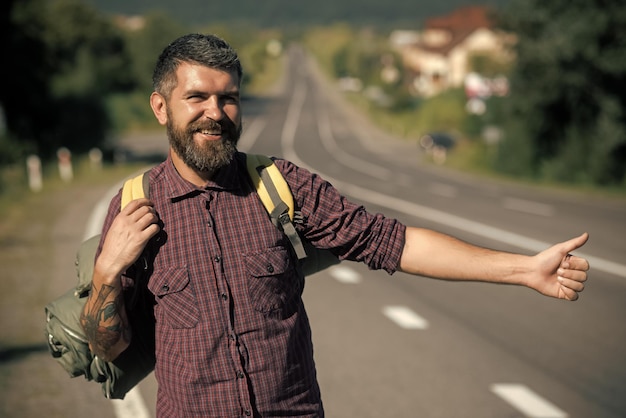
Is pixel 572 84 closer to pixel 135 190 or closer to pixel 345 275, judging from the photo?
pixel 345 275

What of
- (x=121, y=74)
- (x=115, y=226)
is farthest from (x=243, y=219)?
(x=121, y=74)

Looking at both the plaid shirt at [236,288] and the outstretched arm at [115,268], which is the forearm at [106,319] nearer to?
the outstretched arm at [115,268]

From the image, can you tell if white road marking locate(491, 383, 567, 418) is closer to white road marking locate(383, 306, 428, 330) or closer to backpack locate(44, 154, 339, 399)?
white road marking locate(383, 306, 428, 330)

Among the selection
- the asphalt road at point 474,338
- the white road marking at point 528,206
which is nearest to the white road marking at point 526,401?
the asphalt road at point 474,338

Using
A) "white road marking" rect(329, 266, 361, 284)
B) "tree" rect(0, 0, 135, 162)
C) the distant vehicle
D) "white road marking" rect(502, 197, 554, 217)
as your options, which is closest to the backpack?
"white road marking" rect(329, 266, 361, 284)

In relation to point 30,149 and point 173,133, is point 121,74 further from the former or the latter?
point 173,133

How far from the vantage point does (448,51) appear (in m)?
109

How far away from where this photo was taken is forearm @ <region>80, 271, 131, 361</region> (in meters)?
2.49

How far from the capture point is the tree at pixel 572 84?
2509 cm

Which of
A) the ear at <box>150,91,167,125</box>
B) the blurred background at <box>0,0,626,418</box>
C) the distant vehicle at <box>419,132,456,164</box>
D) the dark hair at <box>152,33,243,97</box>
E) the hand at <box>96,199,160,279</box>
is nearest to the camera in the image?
the hand at <box>96,199,160,279</box>

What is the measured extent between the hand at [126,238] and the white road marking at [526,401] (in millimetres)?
3826

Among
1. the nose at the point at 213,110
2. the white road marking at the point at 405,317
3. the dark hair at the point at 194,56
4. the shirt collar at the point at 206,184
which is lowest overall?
the white road marking at the point at 405,317

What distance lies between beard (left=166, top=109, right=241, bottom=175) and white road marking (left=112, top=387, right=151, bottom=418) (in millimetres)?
3445

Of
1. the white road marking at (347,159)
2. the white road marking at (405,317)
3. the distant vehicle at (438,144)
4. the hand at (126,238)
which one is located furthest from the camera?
the distant vehicle at (438,144)
